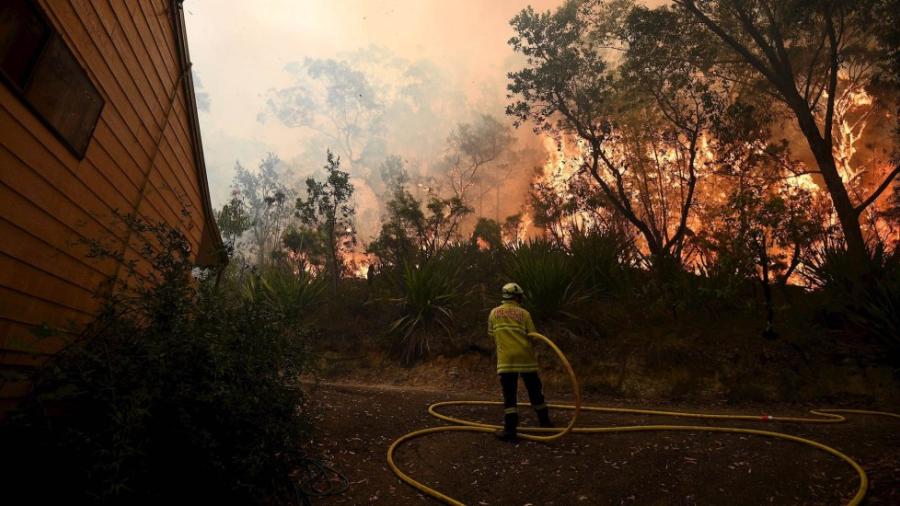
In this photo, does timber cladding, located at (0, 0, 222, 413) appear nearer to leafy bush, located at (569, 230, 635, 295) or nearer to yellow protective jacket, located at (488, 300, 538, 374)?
yellow protective jacket, located at (488, 300, 538, 374)

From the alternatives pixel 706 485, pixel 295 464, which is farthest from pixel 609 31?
pixel 295 464

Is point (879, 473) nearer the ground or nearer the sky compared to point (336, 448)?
→ nearer the sky

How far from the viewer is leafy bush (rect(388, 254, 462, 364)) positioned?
369 inches

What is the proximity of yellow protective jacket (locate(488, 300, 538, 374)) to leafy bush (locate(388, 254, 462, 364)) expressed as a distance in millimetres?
4738

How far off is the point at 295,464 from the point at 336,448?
1312 millimetres

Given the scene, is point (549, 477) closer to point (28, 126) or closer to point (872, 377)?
point (28, 126)

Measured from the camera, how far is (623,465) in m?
3.65

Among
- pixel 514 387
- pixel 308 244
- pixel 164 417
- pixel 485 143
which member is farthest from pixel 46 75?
pixel 485 143

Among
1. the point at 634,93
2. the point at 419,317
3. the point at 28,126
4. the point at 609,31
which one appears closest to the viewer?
the point at 28,126

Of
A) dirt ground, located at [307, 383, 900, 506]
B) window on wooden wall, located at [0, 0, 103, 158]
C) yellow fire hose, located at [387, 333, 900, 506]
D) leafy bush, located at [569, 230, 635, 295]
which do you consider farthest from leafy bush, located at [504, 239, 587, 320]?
window on wooden wall, located at [0, 0, 103, 158]

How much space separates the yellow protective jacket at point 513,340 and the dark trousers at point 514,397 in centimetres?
8

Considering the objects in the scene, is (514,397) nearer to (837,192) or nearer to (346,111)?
(837,192)

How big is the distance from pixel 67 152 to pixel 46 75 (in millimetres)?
577

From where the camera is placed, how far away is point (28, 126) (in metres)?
2.82
